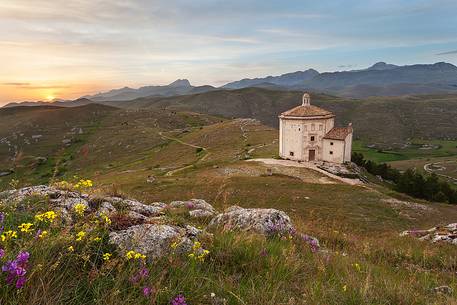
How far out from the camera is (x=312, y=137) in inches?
2082

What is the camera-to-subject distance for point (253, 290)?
4047 millimetres

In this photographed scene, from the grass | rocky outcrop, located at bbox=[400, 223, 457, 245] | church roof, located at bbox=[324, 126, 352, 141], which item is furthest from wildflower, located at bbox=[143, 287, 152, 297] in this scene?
church roof, located at bbox=[324, 126, 352, 141]

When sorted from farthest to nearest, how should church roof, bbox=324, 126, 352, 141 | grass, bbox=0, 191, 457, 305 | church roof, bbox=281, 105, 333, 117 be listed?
church roof, bbox=281, 105, 333, 117
church roof, bbox=324, 126, 352, 141
grass, bbox=0, 191, 457, 305

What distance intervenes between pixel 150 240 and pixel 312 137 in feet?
164

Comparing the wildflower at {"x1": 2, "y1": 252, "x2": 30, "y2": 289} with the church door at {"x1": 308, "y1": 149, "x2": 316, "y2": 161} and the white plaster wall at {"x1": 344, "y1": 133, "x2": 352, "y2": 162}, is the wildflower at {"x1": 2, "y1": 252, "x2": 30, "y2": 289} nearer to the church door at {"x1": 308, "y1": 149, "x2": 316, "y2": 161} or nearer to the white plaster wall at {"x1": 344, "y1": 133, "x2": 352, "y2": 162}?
the white plaster wall at {"x1": 344, "y1": 133, "x2": 352, "y2": 162}

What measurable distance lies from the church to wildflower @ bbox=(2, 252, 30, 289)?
51327mm

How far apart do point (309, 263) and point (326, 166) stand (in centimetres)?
4674

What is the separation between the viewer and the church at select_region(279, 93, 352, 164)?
5216 centimetres

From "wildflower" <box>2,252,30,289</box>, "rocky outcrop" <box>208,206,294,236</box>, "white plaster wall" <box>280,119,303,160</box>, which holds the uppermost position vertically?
"wildflower" <box>2,252,30,289</box>

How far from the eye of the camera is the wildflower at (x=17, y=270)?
281 centimetres

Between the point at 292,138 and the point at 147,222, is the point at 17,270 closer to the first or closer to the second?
the point at 147,222

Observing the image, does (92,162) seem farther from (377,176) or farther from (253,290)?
(253,290)

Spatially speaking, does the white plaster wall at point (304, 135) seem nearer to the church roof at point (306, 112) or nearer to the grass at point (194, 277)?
the church roof at point (306, 112)

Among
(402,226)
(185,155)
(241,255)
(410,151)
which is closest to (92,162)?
(185,155)
